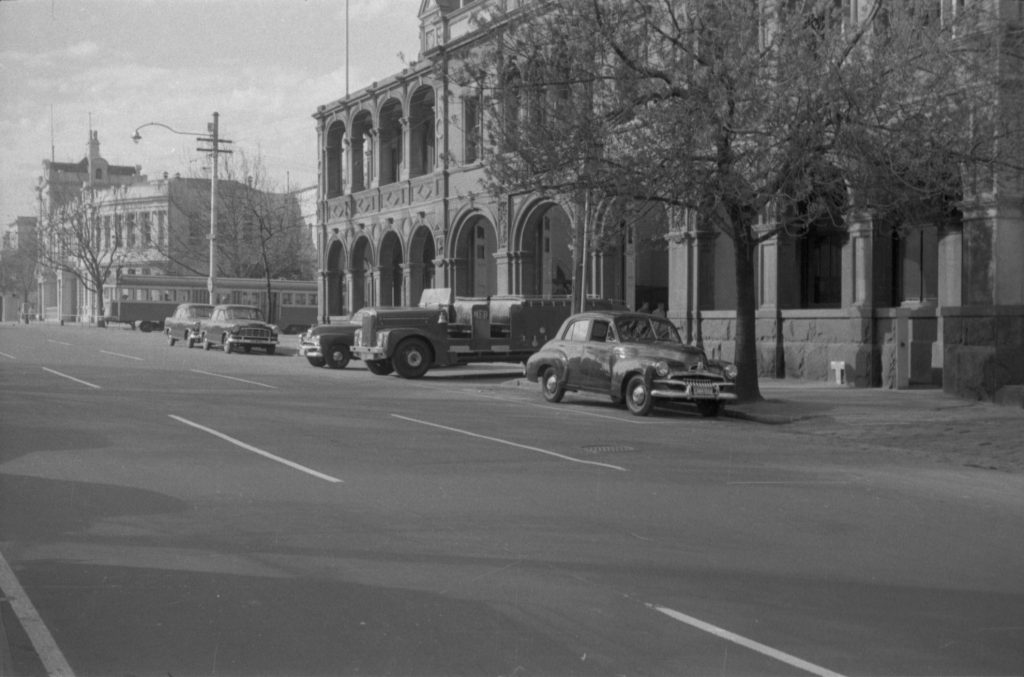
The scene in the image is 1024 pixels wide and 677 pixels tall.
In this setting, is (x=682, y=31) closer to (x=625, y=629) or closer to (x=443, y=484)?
(x=443, y=484)

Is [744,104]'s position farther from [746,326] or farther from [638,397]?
[638,397]

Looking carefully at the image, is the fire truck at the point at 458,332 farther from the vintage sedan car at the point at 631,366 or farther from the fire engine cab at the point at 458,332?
the vintage sedan car at the point at 631,366

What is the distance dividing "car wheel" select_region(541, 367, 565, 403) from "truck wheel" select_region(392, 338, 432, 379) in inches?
271

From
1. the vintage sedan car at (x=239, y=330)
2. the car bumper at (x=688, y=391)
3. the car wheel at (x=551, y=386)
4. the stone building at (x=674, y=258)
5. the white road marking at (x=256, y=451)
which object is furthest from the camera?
the vintage sedan car at (x=239, y=330)

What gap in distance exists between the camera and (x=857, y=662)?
17.0ft

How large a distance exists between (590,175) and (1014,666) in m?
13.0

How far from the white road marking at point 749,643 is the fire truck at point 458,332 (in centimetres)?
2115

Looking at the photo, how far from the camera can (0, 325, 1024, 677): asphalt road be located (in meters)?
5.31

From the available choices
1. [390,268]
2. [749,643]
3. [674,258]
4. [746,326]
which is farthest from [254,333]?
[749,643]

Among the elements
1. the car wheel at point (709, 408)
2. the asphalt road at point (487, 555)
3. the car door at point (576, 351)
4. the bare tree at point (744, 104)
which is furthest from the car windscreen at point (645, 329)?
the asphalt road at point (487, 555)

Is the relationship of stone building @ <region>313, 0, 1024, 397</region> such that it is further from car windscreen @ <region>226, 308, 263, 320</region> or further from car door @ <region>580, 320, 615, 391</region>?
car windscreen @ <region>226, 308, 263, 320</region>

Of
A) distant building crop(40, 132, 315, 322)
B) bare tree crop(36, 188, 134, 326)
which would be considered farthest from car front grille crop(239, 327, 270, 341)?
bare tree crop(36, 188, 134, 326)

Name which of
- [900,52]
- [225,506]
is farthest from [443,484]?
[900,52]

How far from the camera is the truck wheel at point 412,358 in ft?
88.1
